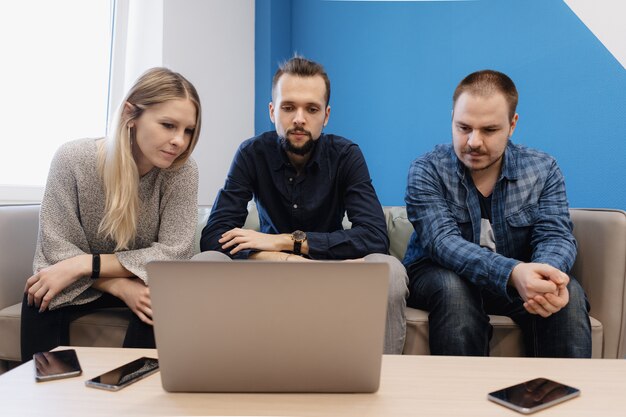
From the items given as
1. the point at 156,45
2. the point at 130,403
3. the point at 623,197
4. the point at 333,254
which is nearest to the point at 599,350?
the point at 333,254

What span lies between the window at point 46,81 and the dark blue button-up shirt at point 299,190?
107cm

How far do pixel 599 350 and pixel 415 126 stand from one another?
5.09ft

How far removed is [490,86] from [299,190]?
0.73m

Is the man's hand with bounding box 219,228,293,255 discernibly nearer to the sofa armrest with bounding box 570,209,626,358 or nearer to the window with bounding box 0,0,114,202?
the sofa armrest with bounding box 570,209,626,358

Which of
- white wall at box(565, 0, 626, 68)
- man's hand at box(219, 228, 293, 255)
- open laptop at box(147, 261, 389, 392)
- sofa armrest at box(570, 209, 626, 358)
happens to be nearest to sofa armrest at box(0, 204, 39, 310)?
man's hand at box(219, 228, 293, 255)

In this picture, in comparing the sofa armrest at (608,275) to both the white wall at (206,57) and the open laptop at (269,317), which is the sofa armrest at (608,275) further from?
the white wall at (206,57)

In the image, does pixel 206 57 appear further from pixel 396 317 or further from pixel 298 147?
pixel 396 317

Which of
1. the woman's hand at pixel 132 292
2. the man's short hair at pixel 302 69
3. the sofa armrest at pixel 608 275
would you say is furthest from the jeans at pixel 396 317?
the man's short hair at pixel 302 69

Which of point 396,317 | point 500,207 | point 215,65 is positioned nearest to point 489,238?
point 500,207

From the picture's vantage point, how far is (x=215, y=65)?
2.98 meters

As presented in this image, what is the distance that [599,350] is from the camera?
66.1 inches

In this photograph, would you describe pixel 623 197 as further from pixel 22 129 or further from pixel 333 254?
pixel 22 129

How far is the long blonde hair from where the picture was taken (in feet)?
5.45

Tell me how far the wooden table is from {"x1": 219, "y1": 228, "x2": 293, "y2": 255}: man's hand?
811 mm
